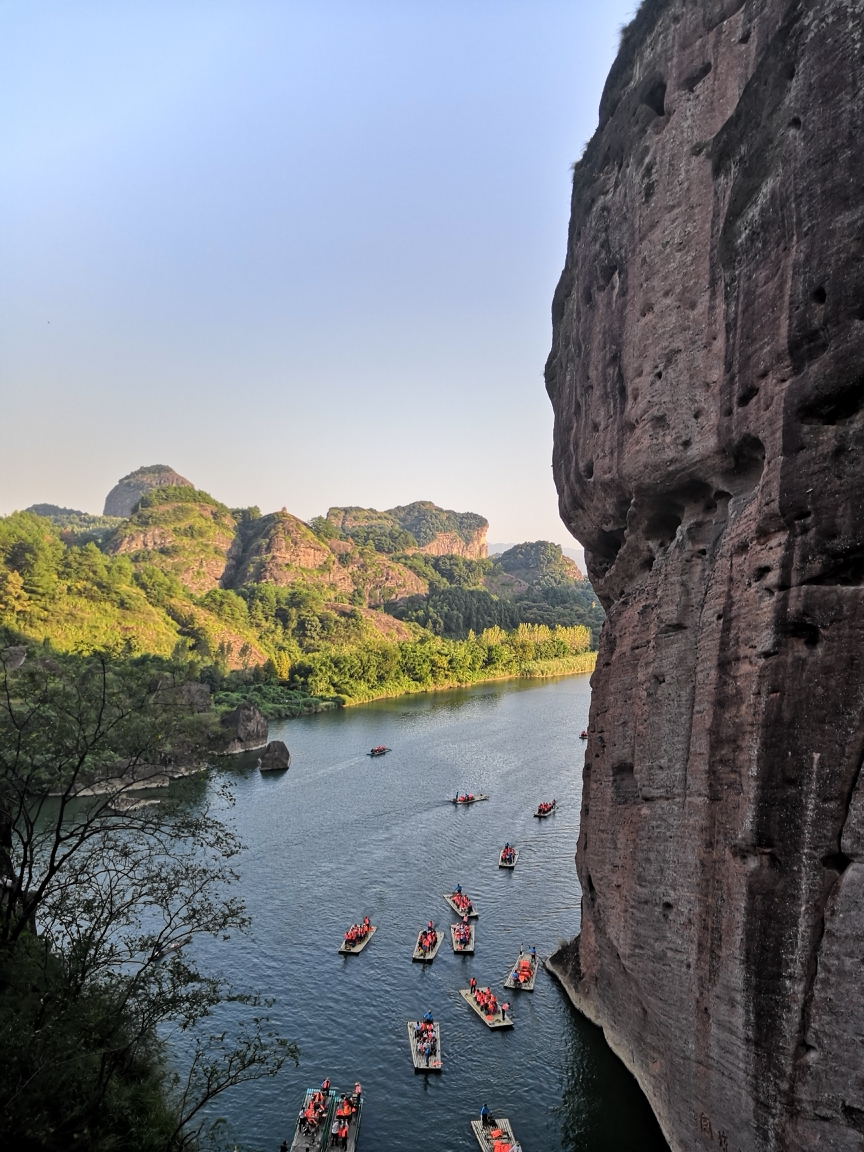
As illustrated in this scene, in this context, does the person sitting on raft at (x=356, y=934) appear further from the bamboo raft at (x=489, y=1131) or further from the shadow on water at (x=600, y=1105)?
the bamboo raft at (x=489, y=1131)

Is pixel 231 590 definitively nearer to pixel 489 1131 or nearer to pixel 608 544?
pixel 608 544

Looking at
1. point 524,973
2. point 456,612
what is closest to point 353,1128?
point 524,973

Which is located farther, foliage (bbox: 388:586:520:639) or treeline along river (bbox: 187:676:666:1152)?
foliage (bbox: 388:586:520:639)

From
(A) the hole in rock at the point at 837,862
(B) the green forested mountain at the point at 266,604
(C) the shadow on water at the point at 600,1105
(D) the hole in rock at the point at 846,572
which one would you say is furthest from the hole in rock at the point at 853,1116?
(B) the green forested mountain at the point at 266,604

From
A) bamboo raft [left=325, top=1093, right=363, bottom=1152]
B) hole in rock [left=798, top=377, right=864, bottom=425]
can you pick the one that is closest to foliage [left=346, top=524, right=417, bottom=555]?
bamboo raft [left=325, top=1093, right=363, bottom=1152]

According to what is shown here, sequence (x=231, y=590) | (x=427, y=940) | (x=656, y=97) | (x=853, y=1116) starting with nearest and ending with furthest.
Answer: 1. (x=853, y=1116)
2. (x=656, y=97)
3. (x=427, y=940)
4. (x=231, y=590)

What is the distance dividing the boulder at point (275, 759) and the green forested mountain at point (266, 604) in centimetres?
1119

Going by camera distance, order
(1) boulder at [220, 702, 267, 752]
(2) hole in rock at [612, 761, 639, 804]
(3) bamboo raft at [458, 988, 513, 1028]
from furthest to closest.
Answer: (1) boulder at [220, 702, 267, 752], (3) bamboo raft at [458, 988, 513, 1028], (2) hole in rock at [612, 761, 639, 804]

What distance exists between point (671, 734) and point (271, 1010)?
14.1 meters

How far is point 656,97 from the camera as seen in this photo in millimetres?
14047

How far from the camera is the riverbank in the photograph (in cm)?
7781

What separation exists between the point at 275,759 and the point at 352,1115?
32.6 meters

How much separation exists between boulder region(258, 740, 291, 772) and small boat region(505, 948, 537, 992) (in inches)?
1102

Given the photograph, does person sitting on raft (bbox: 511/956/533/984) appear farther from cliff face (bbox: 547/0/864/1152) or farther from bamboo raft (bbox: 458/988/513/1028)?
cliff face (bbox: 547/0/864/1152)
